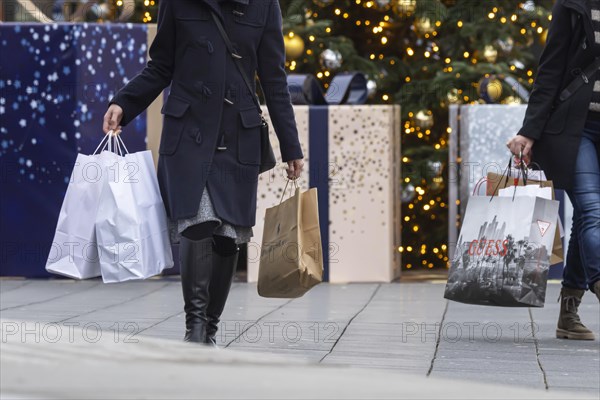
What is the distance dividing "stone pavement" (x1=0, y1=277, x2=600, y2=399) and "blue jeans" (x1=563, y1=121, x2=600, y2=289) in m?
0.41

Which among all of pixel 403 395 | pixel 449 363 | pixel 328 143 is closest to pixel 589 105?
pixel 449 363

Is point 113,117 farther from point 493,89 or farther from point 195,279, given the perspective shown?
point 493,89

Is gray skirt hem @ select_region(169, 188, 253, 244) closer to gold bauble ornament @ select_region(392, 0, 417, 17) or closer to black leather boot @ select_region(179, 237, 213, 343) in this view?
black leather boot @ select_region(179, 237, 213, 343)

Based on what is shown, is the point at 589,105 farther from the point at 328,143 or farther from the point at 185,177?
the point at 328,143

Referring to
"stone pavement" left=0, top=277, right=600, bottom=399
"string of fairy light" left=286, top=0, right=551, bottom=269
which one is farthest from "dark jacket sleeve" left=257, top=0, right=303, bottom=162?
"string of fairy light" left=286, top=0, right=551, bottom=269

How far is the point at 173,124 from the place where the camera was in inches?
185

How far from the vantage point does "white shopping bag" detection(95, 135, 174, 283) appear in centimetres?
469

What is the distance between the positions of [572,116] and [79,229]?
7.74ft

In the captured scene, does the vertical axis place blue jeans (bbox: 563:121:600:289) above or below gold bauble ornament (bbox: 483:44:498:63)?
below

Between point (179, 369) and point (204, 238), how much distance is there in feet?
10.4

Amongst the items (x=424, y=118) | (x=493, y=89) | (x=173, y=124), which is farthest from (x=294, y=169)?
(x=424, y=118)

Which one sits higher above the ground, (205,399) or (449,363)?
(205,399)

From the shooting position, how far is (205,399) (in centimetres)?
144

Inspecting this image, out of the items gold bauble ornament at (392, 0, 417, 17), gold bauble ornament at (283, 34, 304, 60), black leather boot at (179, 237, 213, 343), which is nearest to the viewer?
black leather boot at (179, 237, 213, 343)
